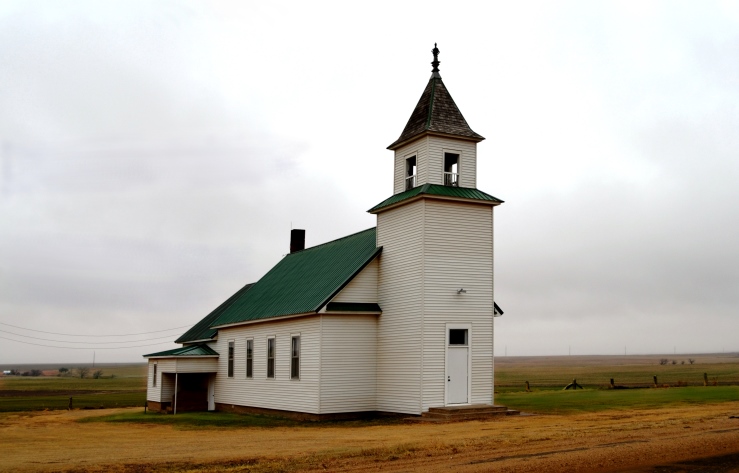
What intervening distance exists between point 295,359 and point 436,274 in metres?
7.52

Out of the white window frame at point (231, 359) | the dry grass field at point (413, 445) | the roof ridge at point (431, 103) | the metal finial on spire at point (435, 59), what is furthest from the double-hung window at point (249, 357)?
the metal finial on spire at point (435, 59)

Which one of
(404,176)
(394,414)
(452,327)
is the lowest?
(394,414)

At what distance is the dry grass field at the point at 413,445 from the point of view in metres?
15.1

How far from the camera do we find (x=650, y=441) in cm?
1733

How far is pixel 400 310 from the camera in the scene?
2905 cm

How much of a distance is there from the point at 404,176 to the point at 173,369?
1653 centimetres

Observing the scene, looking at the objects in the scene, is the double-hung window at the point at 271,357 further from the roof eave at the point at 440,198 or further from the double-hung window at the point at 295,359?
the roof eave at the point at 440,198

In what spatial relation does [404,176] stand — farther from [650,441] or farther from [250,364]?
[650,441]

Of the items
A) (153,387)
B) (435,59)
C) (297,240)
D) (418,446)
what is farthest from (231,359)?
(418,446)

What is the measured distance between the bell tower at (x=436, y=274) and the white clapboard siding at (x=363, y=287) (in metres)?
0.29

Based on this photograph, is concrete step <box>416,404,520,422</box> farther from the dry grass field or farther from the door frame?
the dry grass field

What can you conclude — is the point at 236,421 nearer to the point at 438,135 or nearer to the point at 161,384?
the point at 161,384

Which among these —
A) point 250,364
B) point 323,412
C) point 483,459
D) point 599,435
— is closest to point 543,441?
point 599,435

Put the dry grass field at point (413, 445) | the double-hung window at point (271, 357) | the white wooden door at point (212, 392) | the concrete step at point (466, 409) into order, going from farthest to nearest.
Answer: the white wooden door at point (212, 392)
the double-hung window at point (271, 357)
the concrete step at point (466, 409)
the dry grass field at point (413, 445)
